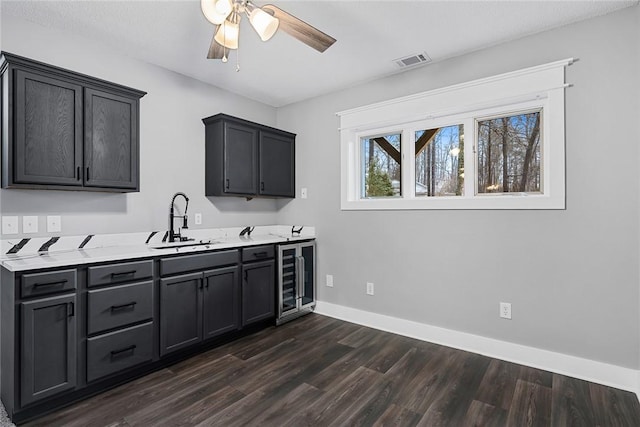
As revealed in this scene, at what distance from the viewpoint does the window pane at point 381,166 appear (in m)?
3.51

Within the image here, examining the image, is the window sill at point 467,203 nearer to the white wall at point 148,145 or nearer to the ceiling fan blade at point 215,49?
the white wall at point 148,145

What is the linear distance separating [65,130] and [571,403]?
3.80m

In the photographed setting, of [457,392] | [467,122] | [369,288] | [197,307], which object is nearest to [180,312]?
[197,307]

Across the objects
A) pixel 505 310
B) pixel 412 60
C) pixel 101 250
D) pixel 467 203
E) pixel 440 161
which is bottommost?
pixel 505 310

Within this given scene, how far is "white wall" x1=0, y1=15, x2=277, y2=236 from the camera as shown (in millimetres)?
2414

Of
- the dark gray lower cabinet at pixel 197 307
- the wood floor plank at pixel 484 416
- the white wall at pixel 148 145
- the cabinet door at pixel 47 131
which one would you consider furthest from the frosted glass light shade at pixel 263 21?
the wood floor plank at pixel 484 416

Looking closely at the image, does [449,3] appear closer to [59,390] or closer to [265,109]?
[265,109]

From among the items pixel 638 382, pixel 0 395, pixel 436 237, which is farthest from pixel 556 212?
pixel 0 395

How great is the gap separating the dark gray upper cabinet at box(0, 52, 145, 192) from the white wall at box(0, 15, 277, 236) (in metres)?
0.26

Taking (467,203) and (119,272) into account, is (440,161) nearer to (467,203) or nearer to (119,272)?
(467,203)

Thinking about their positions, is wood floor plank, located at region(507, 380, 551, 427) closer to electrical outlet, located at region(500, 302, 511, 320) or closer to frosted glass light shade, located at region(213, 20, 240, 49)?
electrical outlet, located at region(500, 302, 511, 320)

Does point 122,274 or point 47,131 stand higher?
point 47,131

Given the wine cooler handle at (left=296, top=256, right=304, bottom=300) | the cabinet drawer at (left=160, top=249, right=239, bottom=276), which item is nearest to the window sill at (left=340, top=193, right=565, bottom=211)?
the wine cooler handle at (left=296, top=256, right=304, bottom=300)

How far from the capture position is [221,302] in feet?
9.57
